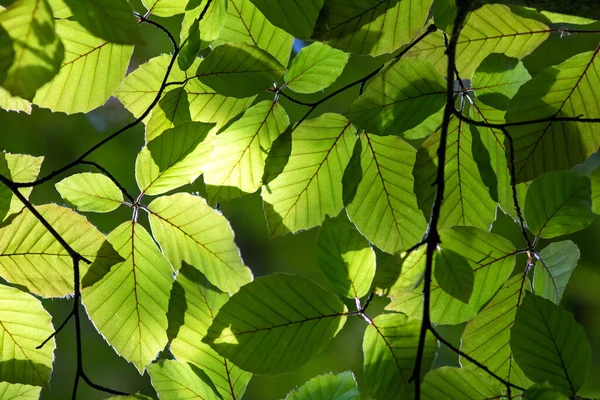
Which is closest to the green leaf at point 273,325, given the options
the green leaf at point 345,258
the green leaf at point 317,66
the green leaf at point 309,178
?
the green leaf at point 345,258

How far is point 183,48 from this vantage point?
619 millimetres

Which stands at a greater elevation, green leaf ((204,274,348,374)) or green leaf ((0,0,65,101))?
green leaf ((0,0,65,101))

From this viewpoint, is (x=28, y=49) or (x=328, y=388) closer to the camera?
(x=28, y=49)

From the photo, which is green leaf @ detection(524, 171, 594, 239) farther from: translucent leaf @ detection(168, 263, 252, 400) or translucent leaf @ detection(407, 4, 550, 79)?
translucent leaf @ detection(168, 263, 252, 400)

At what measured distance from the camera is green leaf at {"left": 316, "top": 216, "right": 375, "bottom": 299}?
58cm

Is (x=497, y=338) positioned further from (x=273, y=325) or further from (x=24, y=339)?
(x=24, y=339)

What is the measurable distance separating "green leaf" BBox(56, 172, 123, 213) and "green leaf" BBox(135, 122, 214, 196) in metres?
0.04

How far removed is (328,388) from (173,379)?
0.17 meters

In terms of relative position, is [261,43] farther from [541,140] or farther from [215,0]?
[541,140]

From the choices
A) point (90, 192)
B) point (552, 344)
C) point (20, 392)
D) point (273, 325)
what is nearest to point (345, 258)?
point (273, 325)

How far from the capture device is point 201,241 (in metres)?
0.67

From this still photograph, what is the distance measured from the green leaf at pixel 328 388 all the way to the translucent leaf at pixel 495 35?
0.38 m

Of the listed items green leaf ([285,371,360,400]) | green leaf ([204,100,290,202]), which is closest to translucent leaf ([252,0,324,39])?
green leaf ([204,100,290,202])

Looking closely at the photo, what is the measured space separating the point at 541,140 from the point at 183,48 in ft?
1.26
